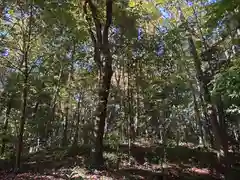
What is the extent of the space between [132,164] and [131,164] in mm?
118

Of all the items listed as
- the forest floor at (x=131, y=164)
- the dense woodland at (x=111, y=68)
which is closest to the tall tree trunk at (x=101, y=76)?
the dense woodland at (x=111, y=68)

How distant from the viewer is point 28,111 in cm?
2208

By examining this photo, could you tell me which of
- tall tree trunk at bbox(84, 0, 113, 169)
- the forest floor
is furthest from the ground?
tall tree trunk at bbox(84, 0, 113, 169)

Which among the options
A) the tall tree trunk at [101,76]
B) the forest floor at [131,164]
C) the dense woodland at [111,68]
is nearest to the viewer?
the forest floor at [131,164]

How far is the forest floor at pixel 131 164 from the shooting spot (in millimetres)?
10172

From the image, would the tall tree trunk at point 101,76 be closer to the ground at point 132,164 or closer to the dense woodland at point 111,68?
the dense woodland at point 111,68

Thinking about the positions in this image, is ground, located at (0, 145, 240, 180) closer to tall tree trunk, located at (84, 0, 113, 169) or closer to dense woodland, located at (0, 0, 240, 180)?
dense woodland, located at (0, 0, 240, 180)

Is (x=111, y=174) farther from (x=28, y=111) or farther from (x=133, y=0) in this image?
(x=28, y=111)

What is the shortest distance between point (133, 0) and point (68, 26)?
3.50 m

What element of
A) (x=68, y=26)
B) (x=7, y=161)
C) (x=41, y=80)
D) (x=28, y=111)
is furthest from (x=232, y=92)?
(x=28, y=111)

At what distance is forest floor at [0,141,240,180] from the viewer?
1017cm

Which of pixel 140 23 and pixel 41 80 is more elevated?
pixel 140 23

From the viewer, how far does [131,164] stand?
42.1ft

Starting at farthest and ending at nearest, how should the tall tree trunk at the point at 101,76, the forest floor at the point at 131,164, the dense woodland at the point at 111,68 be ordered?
the dense woodland at the point at 111,68 < the tall tree trunk at the point at 101,76 < the forest floor at the point at 131,164
